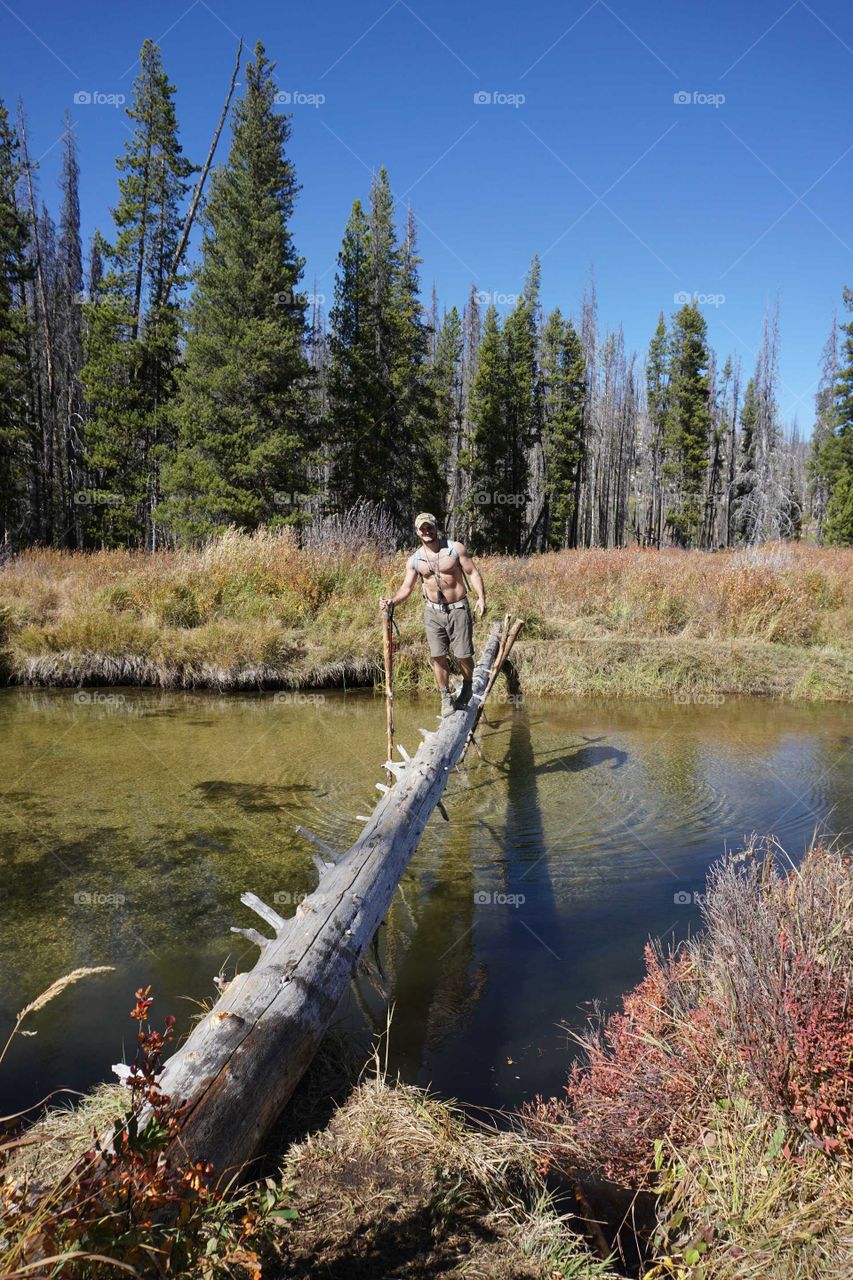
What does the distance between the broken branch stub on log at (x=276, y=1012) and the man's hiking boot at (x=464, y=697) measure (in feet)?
9.85

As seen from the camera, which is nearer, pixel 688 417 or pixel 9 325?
pixel 9 325

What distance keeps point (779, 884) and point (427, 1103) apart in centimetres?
163

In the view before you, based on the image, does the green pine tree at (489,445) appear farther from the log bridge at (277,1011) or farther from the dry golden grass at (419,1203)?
the dry golden grass at (419,1203)

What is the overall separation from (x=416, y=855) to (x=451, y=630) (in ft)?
8.03

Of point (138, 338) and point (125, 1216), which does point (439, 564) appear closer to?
point (125, 1216)

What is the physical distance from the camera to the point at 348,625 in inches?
509

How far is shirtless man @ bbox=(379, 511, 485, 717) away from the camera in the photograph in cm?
727

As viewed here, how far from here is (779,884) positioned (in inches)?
120

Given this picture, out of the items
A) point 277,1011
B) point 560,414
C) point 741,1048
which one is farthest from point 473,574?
point 560,414

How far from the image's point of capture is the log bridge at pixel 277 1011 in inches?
92.3

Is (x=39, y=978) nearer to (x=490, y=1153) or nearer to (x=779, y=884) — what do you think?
(x=490, y=1153)

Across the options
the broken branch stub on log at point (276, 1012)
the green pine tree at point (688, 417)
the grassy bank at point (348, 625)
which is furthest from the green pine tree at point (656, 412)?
the broken branch stub on log at point (276, 1012)

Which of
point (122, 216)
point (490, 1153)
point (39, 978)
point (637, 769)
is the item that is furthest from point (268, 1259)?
point (122, 216)

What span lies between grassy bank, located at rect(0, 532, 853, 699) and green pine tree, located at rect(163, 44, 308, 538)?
7515 millimetres
